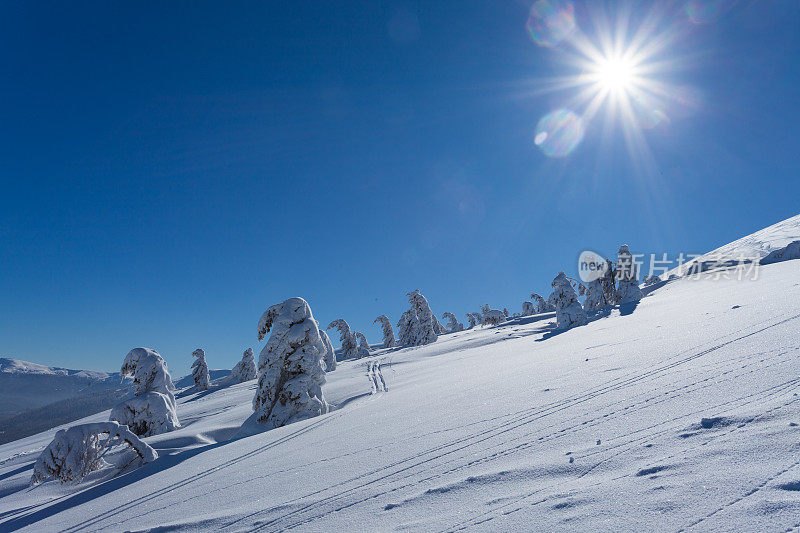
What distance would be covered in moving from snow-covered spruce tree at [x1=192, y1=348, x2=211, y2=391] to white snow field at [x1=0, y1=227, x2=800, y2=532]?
31419 mm

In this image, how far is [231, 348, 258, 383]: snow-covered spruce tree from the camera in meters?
38.9

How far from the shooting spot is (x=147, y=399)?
14.3m

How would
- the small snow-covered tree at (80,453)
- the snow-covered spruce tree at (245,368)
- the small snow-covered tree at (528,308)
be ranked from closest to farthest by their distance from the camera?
the small snow-covered tree at (80,453), the snow-covered spruce tree at (245,368), the small snow-covered tree at (528,308)

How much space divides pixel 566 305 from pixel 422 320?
19.9 m

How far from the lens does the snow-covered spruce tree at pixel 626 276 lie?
3067 cm

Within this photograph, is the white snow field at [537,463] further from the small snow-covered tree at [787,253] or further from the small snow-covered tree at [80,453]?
the small snow-covered tree at [787,253]

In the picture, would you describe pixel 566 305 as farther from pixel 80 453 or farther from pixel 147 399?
pixel 80 453

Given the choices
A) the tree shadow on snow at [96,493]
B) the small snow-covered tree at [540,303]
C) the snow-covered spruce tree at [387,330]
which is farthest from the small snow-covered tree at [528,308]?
the tree shadow on snow at [96,493]

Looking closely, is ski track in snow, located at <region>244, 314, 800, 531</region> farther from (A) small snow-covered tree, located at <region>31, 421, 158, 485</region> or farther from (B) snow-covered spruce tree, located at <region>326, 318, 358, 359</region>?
(B) snow-covered spruce tree, located at <region>326, 318, 358, 359</region>

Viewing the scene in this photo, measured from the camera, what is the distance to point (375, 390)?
12805mm

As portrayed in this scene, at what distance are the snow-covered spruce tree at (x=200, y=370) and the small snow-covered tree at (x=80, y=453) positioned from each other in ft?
105

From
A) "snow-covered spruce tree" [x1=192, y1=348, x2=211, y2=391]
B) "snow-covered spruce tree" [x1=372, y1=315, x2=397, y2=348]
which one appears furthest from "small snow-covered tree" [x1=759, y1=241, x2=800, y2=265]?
"snow-covered spruce tree" [x1=192, y1=348, x2=211, y2=391]

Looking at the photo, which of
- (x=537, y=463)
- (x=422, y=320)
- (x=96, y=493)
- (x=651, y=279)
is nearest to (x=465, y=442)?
(x=537, y=463)

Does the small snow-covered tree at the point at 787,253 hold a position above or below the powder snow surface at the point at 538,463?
below
